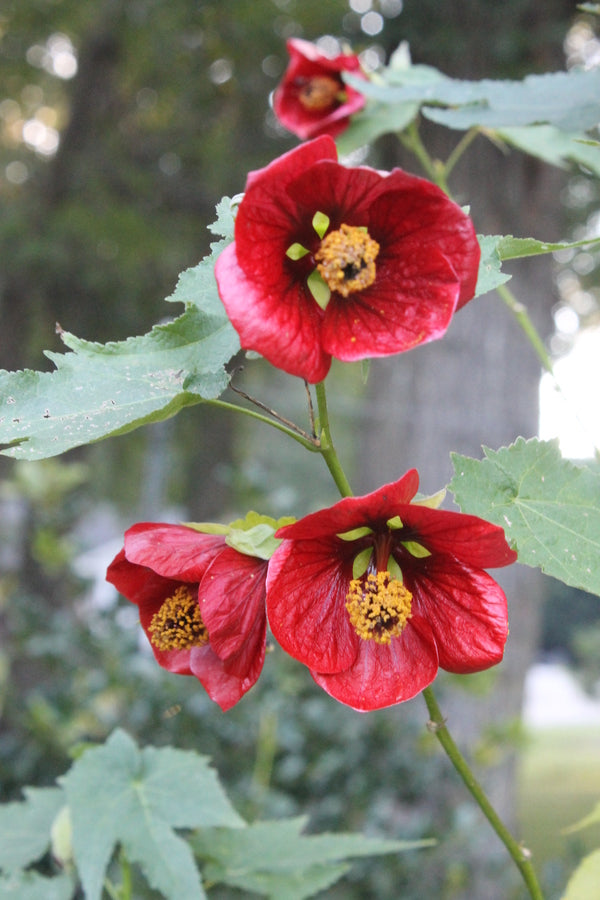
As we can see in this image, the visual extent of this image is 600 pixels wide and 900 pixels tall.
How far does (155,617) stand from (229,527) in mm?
73

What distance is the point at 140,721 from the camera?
60.2 inches

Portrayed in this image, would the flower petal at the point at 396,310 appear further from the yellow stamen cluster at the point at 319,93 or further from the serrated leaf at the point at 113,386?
the yellow stamen cluster at the point at 319,93

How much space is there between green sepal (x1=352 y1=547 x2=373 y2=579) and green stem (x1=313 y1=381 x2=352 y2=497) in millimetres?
45

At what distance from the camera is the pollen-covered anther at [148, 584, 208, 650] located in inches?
19.1

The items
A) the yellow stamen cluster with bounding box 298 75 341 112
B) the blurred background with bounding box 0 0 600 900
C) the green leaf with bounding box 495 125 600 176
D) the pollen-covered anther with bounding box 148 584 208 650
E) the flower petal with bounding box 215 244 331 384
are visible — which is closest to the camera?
the flower petal with bounding box 215 244 331 384

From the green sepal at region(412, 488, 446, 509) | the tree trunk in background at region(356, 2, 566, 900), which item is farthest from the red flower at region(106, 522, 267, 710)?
the tree trunk in background at region(356, 2, 566, 900)

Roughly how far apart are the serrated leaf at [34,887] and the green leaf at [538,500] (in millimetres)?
553

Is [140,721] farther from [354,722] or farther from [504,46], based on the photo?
[504,46]

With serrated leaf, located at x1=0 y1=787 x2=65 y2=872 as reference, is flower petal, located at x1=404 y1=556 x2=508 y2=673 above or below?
above

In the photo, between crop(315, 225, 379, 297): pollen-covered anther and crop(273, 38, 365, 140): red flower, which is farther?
crop(273, 38, 365, 140): red flower

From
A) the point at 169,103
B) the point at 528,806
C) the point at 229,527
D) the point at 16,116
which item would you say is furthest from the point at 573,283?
Result: the point at 229,527

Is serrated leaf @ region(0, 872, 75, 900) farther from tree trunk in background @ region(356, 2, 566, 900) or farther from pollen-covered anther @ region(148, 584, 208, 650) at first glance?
tree trunk in background @ region(356, 2, 566, 900)

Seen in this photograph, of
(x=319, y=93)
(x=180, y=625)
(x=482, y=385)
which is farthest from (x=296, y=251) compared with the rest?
(x=482, y=385)

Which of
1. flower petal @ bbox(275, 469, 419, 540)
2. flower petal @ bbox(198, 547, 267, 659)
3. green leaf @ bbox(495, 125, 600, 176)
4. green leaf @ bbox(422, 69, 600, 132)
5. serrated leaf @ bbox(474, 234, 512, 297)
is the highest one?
serrated leaf @ bbox(474, 234, 512, 297)
